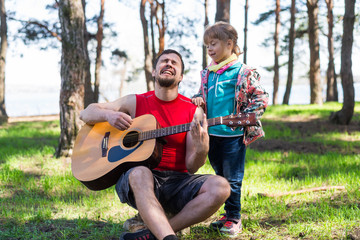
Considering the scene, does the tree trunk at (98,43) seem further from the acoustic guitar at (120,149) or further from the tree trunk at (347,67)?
the acoustic guitar at (120,149)

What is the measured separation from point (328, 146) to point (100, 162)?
18.4 ft

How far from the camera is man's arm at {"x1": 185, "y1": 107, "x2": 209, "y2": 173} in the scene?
8.74ft

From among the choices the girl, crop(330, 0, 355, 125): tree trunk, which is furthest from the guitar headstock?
crop(330, 0, 355, 125): tree trunk

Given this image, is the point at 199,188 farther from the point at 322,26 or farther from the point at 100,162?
the point at 322,26

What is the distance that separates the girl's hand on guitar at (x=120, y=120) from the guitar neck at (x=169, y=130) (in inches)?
8.7

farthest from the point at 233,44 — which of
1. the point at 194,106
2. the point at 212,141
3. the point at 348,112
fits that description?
the point at 348,112

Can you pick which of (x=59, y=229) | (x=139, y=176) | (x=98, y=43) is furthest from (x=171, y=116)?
(x=98, y=43)

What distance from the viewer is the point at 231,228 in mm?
3232

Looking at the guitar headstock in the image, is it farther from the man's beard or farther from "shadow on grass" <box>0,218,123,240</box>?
"shadow on grass" <box>0,218,123,240</box>

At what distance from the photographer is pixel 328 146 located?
24.1ft

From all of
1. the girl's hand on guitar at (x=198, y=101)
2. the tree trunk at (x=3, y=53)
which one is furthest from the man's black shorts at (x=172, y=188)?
the tree trunk at (x=3, y=53)

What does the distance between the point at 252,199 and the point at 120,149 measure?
1814mm

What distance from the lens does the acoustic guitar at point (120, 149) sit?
111 inches

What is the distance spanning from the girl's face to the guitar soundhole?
1025mm
